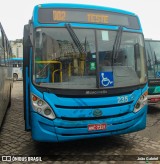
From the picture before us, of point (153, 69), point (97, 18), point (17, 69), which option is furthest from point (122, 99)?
point (17, 69)

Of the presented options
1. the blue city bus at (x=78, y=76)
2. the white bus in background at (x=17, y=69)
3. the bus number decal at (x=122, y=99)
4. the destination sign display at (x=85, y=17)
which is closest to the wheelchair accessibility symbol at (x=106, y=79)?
the blue city bus at (x=78, y=76)

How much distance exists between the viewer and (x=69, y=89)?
15.6 ft

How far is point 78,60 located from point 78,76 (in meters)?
0.31

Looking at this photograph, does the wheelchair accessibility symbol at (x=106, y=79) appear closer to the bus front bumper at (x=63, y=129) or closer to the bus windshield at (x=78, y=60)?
the bus windshield at (x=78, y=60)

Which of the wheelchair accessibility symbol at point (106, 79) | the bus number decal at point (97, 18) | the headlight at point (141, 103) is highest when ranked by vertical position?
the bus number decal at point (97, 18)

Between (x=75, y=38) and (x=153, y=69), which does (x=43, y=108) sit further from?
(x=153, y=69)

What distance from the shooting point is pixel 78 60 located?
4988 mm

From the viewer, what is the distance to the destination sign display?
498 centimetres

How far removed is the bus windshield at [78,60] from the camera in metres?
4.84

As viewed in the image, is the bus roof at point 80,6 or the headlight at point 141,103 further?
the headlight at point 141,103

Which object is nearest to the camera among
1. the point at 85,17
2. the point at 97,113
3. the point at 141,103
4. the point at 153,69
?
the point at 97,113

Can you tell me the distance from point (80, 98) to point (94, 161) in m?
1.20

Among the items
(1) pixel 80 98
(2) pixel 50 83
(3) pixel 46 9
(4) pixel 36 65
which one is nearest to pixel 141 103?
(1) pixel 80 98

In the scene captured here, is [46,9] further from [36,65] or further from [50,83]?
[50,83]
